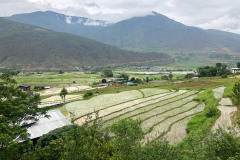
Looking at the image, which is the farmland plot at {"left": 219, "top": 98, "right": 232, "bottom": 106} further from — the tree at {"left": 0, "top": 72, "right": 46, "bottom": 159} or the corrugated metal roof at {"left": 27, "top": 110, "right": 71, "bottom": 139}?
the tree at {"left": 0, "top": 72, "right": 46, "bottom": 159}

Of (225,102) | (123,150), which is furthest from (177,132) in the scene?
(225,102)

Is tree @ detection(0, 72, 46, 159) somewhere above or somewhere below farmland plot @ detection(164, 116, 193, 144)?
above

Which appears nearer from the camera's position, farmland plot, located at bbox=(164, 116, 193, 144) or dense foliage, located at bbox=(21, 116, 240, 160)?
dense foliage, located at bbox=(21, 116, 240, 160)

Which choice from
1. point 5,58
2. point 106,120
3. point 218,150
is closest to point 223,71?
point 106,120

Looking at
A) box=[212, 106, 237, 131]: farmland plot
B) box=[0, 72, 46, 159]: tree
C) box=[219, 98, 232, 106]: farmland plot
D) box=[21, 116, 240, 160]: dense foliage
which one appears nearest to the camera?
box=[0, 72, 46, 159]: tree

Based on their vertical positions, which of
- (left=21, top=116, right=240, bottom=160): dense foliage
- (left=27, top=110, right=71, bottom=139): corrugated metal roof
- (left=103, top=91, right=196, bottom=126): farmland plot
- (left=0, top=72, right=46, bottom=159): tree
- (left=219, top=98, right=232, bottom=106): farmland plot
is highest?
(left=0, top=72, right=46, bottom=159): tree

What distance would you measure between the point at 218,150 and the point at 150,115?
2104cm

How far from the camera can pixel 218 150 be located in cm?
1224

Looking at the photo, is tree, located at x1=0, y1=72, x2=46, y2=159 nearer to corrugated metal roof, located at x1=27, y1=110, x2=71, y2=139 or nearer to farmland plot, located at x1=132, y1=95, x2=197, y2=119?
corrugated metal roof, located at x1=27, y1=110, x2=71, y2=139

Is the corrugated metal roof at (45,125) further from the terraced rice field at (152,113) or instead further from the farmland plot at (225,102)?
the farmland plot at (225,102)

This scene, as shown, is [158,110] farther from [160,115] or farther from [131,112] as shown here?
[131,112]

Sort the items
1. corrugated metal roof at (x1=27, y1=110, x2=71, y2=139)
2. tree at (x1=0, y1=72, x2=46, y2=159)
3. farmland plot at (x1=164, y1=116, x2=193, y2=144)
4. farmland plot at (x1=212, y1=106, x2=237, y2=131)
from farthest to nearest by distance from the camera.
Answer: corrugated metal roof at (x1=27, y1=110, x2=71, y2=139), farmland plot at (x1=212, y1=106, x2=237, y2=131), farmland plot at (x1=164, y1=116, x2=193, y2=144), tree at (x1=0, y1=72, x2=46, y2=159)

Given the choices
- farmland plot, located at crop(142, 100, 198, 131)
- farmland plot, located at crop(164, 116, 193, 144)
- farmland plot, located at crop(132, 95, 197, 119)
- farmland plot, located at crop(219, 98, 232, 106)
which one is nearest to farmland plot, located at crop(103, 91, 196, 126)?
farmland plot, located at crop(132, 95, 197, 119)

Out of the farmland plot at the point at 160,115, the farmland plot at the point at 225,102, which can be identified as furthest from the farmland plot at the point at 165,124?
the farmland plot at the point at 225,102
